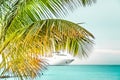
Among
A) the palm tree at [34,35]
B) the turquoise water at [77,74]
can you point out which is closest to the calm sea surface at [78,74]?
the turquoise water at [77,74]

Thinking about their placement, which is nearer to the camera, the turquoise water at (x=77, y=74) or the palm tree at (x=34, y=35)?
the palm tree at (x=34, y=35)

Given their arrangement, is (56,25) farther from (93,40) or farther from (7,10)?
(7,10)

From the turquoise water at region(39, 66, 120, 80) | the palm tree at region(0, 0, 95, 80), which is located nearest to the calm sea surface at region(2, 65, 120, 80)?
the turquoise water at region(39, 66, 120, 80)

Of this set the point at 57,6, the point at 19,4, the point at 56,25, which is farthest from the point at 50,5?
the point at 56,25

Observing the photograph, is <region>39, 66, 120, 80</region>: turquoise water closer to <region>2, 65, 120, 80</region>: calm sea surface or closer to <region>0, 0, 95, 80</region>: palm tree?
<region>2, 65, 120, 80</region>: calm sea surface

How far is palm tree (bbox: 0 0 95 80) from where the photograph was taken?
13.6 feet

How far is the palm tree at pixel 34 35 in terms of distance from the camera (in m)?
4.14

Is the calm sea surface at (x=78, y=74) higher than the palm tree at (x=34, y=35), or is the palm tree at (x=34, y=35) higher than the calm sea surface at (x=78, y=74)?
the palm tree at (x=34, y=35)

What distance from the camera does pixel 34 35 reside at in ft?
13.5

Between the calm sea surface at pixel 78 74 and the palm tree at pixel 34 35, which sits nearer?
the palm tree at pixel 34 35

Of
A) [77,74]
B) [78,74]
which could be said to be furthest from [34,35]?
[78,74]

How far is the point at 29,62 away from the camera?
4633mm

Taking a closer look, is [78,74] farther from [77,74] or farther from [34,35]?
[34,35]

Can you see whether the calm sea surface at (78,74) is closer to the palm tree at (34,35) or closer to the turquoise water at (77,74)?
the turquoise water at (77,74)
